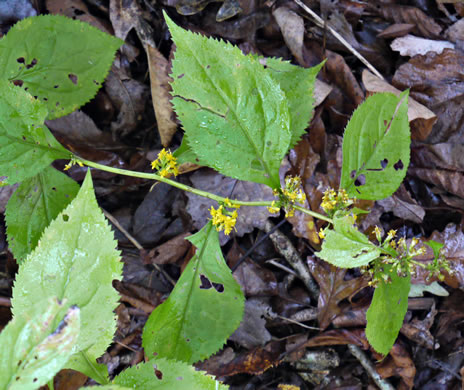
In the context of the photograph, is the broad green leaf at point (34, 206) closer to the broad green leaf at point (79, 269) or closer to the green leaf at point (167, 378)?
the broad green leaf at point (79, 269)

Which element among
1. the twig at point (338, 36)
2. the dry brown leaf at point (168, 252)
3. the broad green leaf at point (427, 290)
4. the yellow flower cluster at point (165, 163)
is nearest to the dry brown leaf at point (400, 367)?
the broad green leaf at point (427, 290)

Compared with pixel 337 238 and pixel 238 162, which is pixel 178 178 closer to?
pixel 238 162

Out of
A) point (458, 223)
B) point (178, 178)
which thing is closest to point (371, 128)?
point (458, 223)

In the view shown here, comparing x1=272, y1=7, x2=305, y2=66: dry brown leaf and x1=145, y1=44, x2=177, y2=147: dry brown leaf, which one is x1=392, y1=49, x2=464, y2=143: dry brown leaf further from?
x1=145, y1=44, x2=177, y2=147: dry brown leaf

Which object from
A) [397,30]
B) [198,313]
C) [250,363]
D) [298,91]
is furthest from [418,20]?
[250,363]

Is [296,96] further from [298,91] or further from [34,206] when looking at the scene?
[34,206]

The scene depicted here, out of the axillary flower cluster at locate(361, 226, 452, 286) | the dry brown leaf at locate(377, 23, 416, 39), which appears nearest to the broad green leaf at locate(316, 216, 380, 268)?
the axillary flower cluster at locate(361, 226, 452, 286)
